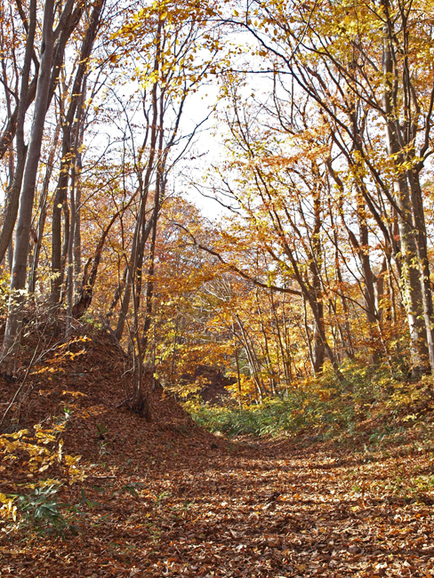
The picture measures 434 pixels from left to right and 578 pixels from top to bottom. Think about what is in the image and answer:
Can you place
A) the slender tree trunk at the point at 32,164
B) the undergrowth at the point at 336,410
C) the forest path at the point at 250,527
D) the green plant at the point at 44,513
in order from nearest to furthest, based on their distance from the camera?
the green plant at the point at 44,513, the forest path at the point at 250,527, the slender tree trunk at the point at 32,164, the undergrowth at the point at 336,410

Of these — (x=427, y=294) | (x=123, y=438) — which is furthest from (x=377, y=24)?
(x=123, y=438)

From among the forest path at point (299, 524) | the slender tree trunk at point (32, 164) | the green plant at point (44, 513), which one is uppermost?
the slender tree trunk at point (32, 164)

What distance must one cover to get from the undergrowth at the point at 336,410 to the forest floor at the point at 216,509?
2.04 feet

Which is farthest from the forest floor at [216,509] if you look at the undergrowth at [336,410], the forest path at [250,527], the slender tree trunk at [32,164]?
the slender tree trunk at [32,164]

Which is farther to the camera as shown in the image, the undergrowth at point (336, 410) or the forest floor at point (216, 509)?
the undergrowth at point (336, 410)

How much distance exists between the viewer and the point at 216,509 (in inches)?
172

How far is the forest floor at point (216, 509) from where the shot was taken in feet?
9.87

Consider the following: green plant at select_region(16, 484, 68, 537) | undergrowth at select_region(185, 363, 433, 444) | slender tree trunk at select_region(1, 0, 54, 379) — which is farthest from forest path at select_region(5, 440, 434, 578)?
slender tree trunk at select_region(1, 0, 54, 379)

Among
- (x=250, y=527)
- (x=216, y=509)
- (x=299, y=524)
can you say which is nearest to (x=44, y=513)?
(x=250, y=527)

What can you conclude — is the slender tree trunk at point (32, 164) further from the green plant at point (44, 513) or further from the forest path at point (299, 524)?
the forest path at point (299, 524)

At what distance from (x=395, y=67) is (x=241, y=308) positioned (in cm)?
947

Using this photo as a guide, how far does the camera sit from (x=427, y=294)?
586cm

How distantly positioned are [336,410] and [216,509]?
17.6 feet

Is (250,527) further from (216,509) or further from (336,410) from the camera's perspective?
(336,410)
